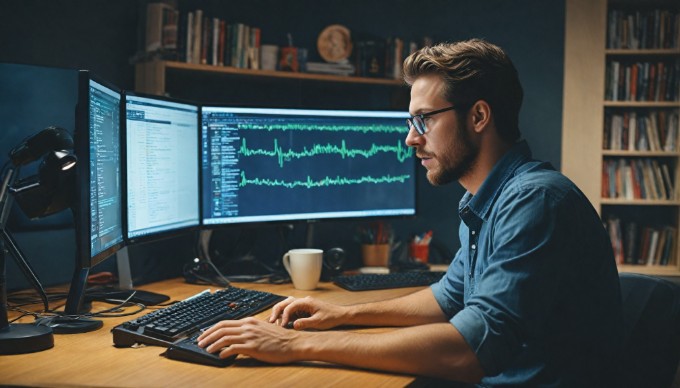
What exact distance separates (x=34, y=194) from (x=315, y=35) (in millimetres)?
2064

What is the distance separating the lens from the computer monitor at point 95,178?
140cm

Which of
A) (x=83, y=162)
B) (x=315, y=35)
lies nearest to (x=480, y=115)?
(x=83, y=162)

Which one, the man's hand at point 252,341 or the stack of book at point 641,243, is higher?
the man's hand at point 252,341

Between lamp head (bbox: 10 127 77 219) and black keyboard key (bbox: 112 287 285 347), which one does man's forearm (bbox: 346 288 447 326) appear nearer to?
black keyboard key (bbox: 112 287 285 347)

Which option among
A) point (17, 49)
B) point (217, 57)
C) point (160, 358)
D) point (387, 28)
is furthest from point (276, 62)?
point (160, 358)

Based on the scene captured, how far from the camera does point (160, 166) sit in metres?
1.86

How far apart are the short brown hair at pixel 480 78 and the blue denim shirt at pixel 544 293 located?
16 cm

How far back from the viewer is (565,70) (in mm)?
3811

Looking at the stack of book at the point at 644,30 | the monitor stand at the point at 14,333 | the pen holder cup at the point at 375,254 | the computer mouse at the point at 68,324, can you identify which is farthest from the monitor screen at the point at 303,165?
the stack of book at the point at 644,30

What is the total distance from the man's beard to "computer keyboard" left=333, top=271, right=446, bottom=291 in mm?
575

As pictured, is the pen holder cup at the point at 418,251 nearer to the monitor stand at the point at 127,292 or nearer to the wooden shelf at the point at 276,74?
the wooden shelf at the point at 276,74

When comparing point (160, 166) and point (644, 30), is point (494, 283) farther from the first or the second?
point (644, 30)

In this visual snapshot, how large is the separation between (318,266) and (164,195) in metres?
0.48

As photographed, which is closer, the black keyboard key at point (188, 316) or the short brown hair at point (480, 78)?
the black keyboard key at point (188, 316)
